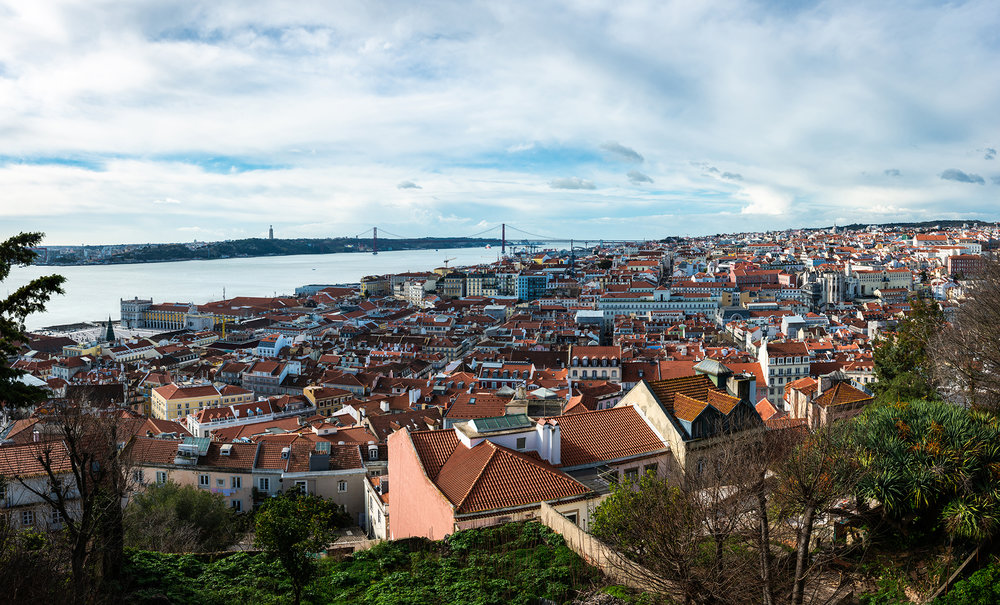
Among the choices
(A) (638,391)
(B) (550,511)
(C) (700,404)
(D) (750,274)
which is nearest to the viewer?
(B) (550,511)

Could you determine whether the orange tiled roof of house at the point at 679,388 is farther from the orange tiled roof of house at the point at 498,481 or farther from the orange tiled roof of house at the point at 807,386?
the orange tiled roof of house at the point at 807,386

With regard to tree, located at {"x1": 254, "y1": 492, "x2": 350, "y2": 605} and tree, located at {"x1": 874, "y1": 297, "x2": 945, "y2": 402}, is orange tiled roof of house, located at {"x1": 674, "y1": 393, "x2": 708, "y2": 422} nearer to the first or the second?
tree, located at {"x1": 874, "y1": 297, "x2": 945, "y2": 402}

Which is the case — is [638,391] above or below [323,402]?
above

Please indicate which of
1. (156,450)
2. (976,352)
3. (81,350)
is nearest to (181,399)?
(156,450)

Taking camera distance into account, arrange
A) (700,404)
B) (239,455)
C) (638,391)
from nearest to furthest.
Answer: (700,404), (638,391), (239,455)

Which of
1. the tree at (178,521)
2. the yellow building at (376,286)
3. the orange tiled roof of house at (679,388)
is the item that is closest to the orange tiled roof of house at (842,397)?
the orange tiled roof of house at (679,388)

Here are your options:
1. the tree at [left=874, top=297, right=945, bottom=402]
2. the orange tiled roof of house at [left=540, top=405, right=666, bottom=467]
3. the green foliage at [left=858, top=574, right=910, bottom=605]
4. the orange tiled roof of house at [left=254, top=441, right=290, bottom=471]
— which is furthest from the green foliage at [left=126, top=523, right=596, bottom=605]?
the tree at [left=874, top=297, right=945, bottom=402]

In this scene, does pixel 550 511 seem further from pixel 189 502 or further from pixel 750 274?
pixel 750 274

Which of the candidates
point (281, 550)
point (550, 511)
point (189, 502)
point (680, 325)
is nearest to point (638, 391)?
point (550, 511)
